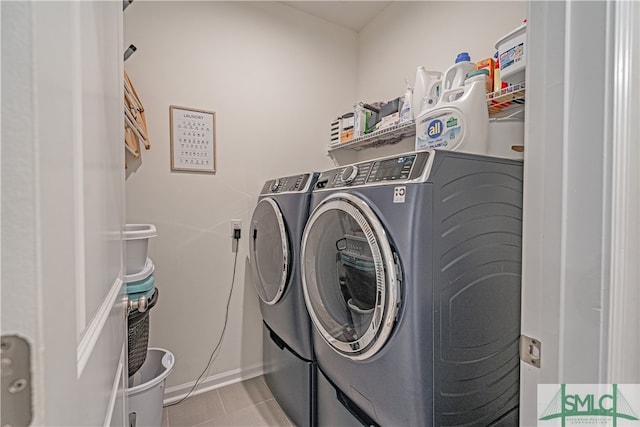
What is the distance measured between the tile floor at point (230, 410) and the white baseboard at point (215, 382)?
0.13ft

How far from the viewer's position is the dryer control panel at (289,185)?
161cm

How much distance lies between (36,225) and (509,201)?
1.29 meters

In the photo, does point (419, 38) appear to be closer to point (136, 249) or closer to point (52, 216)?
point (136, 249)

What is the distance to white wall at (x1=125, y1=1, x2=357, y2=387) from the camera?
1.88 meters

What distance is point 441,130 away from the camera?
1308 millimetres

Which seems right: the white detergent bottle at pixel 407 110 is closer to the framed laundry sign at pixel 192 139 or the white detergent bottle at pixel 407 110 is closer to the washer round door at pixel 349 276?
the washer round door at pixel 349 276

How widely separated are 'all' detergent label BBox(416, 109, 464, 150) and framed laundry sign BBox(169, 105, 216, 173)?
1362 millimetres

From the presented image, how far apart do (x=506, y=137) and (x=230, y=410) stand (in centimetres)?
210

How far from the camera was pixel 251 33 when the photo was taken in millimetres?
2154

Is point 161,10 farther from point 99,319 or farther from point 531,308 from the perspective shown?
point 531,308

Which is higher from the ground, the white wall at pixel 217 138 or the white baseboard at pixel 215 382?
the white wall at pixel 217 138

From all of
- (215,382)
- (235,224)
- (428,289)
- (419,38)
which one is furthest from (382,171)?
(215,382)

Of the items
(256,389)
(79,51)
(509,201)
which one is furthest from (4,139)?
(256,389)

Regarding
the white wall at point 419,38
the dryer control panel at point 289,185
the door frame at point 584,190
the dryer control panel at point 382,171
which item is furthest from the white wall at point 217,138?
the door frame at point 584,190
